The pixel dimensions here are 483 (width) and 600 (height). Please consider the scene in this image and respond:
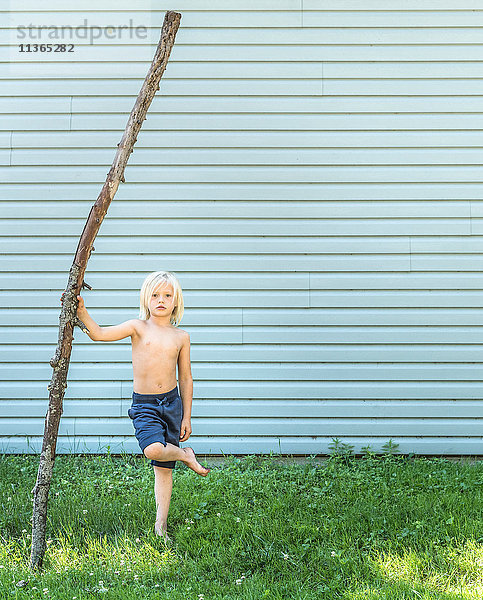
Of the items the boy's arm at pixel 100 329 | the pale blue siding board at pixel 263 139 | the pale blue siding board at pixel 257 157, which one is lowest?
the boy's arm at pixel 100 329

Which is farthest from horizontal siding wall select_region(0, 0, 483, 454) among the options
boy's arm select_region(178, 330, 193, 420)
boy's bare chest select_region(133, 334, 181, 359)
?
boy's bare chest select_region(133, 334, 181, 359)

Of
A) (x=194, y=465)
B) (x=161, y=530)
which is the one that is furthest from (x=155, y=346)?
(x=161, y=530)

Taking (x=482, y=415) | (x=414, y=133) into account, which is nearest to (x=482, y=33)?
(x=414, y=133)

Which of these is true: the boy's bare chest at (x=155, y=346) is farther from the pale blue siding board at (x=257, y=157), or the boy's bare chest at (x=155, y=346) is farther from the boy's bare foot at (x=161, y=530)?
the pale blue siding board at (x=257, y=157)

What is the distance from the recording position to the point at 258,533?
3.48 m

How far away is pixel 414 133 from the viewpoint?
192 inches

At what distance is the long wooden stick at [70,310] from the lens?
3.15 meters

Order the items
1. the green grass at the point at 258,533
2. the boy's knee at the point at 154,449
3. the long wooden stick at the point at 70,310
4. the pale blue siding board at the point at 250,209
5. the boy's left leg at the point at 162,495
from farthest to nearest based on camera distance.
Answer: the pale blue siding board at the point at 250,209, the boy's left leg at the point at 162,495, the boy's knee at the point at 154,449, the long wooden stick at the point at 70,310, the green grass at the point at 258,533

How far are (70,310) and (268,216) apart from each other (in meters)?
2.11

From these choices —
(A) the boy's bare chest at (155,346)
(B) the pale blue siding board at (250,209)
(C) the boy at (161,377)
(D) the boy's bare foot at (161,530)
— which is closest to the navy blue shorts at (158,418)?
(C) the boy at (161,377)

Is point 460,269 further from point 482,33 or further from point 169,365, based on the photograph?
point 169,365

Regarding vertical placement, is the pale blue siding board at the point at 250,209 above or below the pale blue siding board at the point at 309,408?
above

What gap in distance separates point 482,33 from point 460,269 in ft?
5.70

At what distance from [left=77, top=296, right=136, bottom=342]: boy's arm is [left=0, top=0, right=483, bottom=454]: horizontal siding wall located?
1455 millimetres
